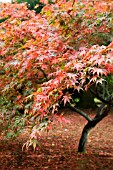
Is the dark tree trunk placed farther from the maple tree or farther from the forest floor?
the maple tree

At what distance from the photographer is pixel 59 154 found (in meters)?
4.95

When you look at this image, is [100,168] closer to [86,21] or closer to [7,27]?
[86,21]

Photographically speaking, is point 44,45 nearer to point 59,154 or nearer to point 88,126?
point 88,126

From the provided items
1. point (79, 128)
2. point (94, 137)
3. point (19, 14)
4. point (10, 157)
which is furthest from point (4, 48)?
point (79, 128)

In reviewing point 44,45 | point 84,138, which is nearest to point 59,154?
point 84,138

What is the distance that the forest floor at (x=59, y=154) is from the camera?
4.23 meters

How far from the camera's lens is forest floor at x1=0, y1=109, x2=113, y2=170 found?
4.23m

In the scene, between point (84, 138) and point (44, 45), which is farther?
point (84, 138)

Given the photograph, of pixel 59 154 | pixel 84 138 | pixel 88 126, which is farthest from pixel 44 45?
pixel 59 154

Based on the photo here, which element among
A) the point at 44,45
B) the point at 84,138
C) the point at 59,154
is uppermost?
the point at 44,45

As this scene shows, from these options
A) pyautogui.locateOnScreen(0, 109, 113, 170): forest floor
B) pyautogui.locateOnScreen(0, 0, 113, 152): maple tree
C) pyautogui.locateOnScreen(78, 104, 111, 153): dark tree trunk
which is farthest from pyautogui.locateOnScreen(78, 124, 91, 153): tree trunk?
pyautogui.locateOnScreen(0, 0, 113, 152): maple tree

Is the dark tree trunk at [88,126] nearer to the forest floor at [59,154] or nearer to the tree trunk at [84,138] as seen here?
the tree trunk at [84,138]

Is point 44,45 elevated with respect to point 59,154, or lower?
elevated

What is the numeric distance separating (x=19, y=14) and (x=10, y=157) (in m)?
2.42
